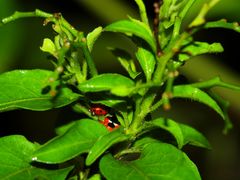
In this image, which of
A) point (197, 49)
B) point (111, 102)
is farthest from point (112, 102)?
point (197, 49)

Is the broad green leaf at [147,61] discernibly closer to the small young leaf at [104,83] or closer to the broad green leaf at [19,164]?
the small young leaf at [104,83]

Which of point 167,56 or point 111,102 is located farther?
point 111,102

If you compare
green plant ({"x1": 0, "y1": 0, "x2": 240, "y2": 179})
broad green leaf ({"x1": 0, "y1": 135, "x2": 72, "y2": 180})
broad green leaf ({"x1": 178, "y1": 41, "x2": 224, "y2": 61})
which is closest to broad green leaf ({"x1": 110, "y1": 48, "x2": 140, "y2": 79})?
green plant ({"x1": 0, "y1": 0, "x2": 240, "y2": 179})

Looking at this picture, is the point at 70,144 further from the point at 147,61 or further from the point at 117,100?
the point at 147,61

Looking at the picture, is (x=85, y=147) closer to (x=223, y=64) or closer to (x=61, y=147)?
(x=61, y=147)

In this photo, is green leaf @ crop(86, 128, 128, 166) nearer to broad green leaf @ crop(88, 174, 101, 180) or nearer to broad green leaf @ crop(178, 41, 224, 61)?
broad green leaf @ crop(88, 174, 101, 180)

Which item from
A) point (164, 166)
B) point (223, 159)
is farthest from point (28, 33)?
point (164, 166)
